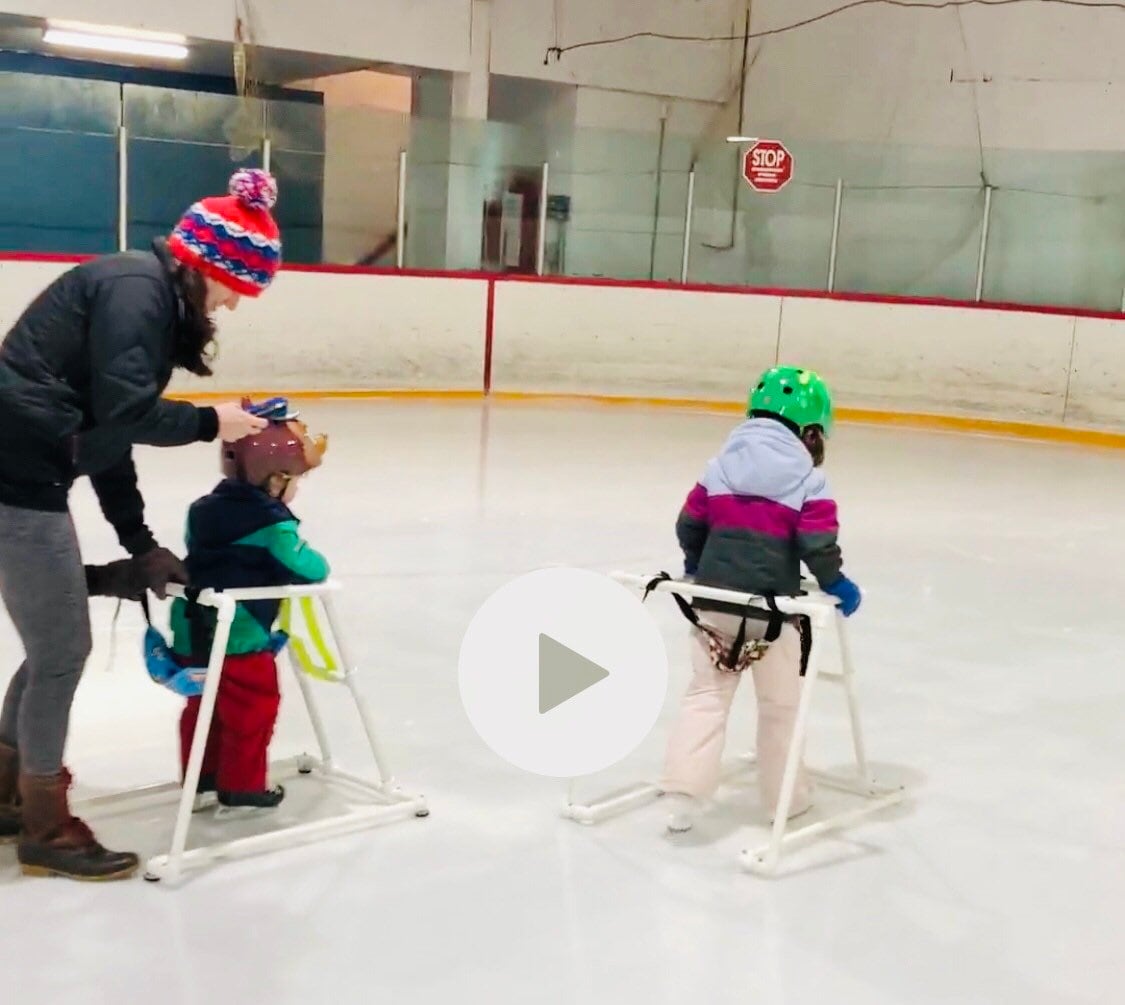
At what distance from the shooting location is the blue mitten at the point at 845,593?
2.47m

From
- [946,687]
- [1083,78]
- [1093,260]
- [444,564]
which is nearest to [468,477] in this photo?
[444,564]

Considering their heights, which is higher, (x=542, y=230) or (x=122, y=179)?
(x=122, y=179)

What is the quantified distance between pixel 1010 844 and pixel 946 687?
0.99 m

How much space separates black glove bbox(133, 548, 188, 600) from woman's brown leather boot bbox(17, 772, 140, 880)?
12.4 inches

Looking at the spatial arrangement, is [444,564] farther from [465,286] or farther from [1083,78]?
[1083,78]

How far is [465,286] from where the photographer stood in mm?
9625

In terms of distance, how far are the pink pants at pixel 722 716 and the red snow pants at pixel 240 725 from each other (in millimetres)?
686

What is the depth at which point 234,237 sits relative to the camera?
2.10 meters

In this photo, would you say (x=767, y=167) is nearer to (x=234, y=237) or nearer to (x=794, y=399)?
(x=794, y=399)

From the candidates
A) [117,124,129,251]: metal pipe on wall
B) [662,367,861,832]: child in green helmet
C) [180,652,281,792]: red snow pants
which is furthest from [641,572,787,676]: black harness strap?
[117,124,129,251]: metal pipe on wall

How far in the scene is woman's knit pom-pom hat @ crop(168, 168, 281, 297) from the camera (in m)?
2.10
